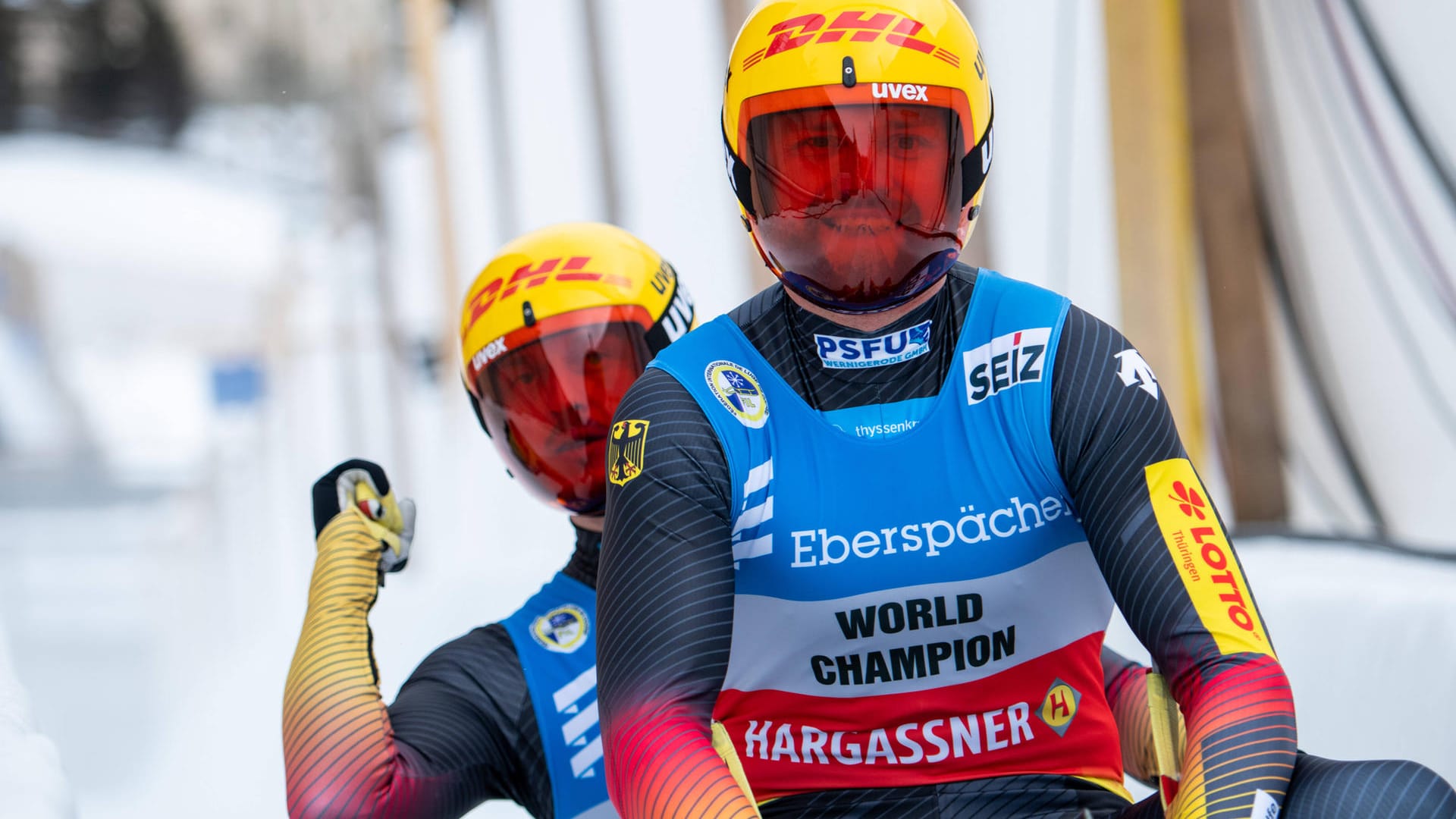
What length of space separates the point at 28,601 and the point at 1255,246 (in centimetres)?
1388

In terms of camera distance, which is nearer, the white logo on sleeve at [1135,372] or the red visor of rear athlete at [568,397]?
the white logo on sleeve at [1135,372]

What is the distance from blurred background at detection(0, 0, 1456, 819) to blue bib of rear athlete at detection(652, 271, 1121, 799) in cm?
72

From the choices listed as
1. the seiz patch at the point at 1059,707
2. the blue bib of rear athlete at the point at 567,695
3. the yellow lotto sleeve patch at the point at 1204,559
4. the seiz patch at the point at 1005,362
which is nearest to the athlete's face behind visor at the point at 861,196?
the seiz patch at the point at 1005,362

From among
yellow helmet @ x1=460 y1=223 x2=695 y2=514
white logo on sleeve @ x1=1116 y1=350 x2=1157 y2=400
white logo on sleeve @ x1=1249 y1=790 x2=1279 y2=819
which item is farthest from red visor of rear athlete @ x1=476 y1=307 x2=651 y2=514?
white logo on sleeve @ x1=1249 y1=790 x2=1279 y2=819

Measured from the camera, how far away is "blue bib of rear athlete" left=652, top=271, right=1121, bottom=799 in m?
1.33

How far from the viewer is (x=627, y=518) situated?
130cm

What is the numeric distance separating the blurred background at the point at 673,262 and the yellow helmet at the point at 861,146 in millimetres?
903

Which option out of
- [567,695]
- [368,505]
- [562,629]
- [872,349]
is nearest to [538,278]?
[368,505]

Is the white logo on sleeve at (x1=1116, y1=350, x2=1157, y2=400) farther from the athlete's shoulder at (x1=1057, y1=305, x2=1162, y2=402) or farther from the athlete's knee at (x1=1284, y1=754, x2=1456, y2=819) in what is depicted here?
the athlete's knee at (x1=1284, y1=754, x2=1456, y2=819)

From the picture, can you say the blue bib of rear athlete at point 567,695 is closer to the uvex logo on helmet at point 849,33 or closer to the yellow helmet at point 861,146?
the yellow helmet at point 861,146

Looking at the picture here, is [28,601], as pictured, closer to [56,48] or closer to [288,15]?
[56,48]

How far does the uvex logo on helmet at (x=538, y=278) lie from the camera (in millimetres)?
2006

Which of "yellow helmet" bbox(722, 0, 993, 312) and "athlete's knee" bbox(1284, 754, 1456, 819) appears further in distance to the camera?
"yellow helmet" bbox(722, 0, 993, 312)

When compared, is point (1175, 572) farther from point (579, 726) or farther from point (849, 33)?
point (579, 726)
